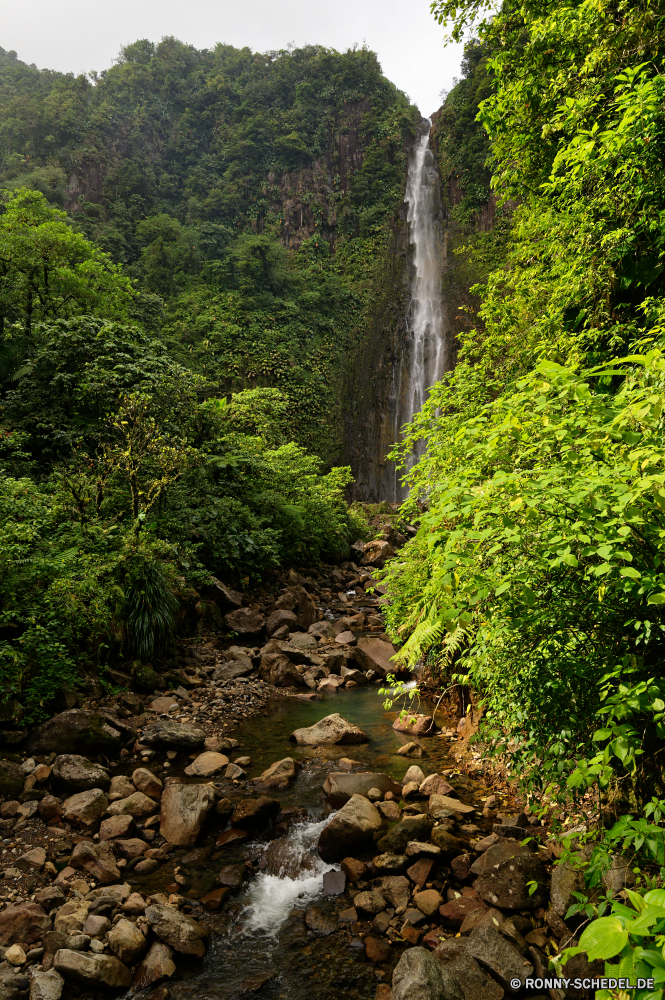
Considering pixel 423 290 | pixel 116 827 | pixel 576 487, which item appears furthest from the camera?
pixel 423 290

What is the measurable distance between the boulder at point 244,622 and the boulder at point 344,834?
6.71 m

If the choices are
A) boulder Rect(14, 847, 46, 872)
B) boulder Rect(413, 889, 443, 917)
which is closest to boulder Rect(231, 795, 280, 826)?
boulder Rect(14, 847, 46, 872)

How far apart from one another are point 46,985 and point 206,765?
3046 millimetres

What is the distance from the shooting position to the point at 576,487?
221cm

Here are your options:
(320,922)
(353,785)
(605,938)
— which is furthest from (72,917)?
(605,938)

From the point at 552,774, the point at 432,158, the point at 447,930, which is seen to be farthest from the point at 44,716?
the point at 432,158

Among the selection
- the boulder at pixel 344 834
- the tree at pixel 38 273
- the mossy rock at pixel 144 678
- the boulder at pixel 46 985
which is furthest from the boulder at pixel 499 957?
the tree at pixel 38 273

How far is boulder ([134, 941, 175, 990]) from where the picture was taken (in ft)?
12.2

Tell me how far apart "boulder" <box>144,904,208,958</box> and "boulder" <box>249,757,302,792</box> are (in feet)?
6.95

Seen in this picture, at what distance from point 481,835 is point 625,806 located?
186cm

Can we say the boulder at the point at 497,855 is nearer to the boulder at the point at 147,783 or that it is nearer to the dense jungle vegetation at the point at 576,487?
the dense jungle vegetation at the point at 576,487

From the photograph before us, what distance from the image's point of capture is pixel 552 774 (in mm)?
2818

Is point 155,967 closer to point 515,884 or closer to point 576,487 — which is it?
point 515,884

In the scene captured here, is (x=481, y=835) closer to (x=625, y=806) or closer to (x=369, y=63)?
(x=625, y=806)
